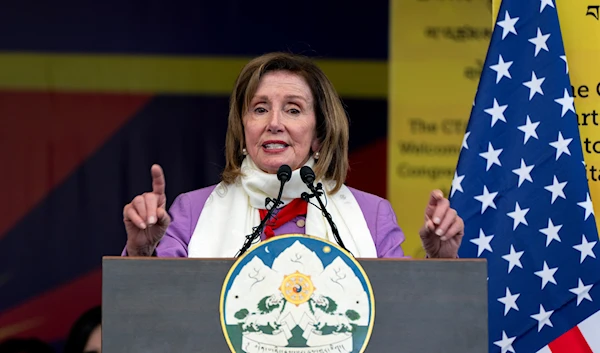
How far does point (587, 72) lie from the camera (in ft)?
11.3

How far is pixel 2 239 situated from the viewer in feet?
17.6

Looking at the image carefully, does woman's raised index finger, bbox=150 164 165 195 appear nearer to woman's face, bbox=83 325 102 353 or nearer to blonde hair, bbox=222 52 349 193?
blonde hair, bbox=222 52 349 193

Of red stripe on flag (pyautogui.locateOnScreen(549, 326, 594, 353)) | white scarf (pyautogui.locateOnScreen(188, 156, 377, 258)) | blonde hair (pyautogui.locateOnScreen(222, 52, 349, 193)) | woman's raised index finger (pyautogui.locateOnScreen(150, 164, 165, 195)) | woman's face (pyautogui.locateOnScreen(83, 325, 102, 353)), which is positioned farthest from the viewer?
woman's face (pyautogui.locateOnScreen(83, 325, 102, 353))

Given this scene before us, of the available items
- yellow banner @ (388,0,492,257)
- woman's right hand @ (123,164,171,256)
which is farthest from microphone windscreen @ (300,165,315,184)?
yellow banner @ (388,0,492,257)

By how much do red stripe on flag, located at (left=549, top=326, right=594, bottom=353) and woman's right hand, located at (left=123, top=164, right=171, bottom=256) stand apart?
1.53 m

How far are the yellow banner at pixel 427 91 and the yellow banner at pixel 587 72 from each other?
1626 mm

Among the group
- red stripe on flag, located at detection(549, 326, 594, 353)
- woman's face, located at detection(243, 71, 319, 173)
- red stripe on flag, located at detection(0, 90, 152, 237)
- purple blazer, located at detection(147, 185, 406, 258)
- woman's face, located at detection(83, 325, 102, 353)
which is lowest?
red stripe on flag, located at detection(549, 326, 594, 353)

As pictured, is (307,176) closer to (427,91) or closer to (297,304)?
(297,304)

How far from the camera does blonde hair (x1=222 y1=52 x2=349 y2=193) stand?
10.0 ft

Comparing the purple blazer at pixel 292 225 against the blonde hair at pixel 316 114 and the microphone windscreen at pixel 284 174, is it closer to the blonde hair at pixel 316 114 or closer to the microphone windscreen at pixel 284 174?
the blonde hair at pixel 316 114

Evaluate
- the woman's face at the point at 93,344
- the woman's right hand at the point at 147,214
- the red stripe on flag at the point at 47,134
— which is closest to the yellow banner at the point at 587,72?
the woman's right hand at the point at 147,214

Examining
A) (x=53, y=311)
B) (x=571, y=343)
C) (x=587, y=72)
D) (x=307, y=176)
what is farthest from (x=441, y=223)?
(x=53, y=311)

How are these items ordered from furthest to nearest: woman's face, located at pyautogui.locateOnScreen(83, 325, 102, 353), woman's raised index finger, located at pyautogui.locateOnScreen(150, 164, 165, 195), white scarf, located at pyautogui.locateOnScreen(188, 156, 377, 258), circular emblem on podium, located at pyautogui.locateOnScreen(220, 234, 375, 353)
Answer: woman's face, located at pyautogui.locateOnScreen(83, 325, 102, 353) → white scarf, located at pyautogui.locateOnScreen(188, 156, 377, 258) → woman's raised index finger, located at pyautogui.locateOnScreen(150, 164, 165, 195) → circular emblem on podium, located at pyautogui.locateOnScreen(220, 234, 375, 353)

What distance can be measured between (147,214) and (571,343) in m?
1.65
